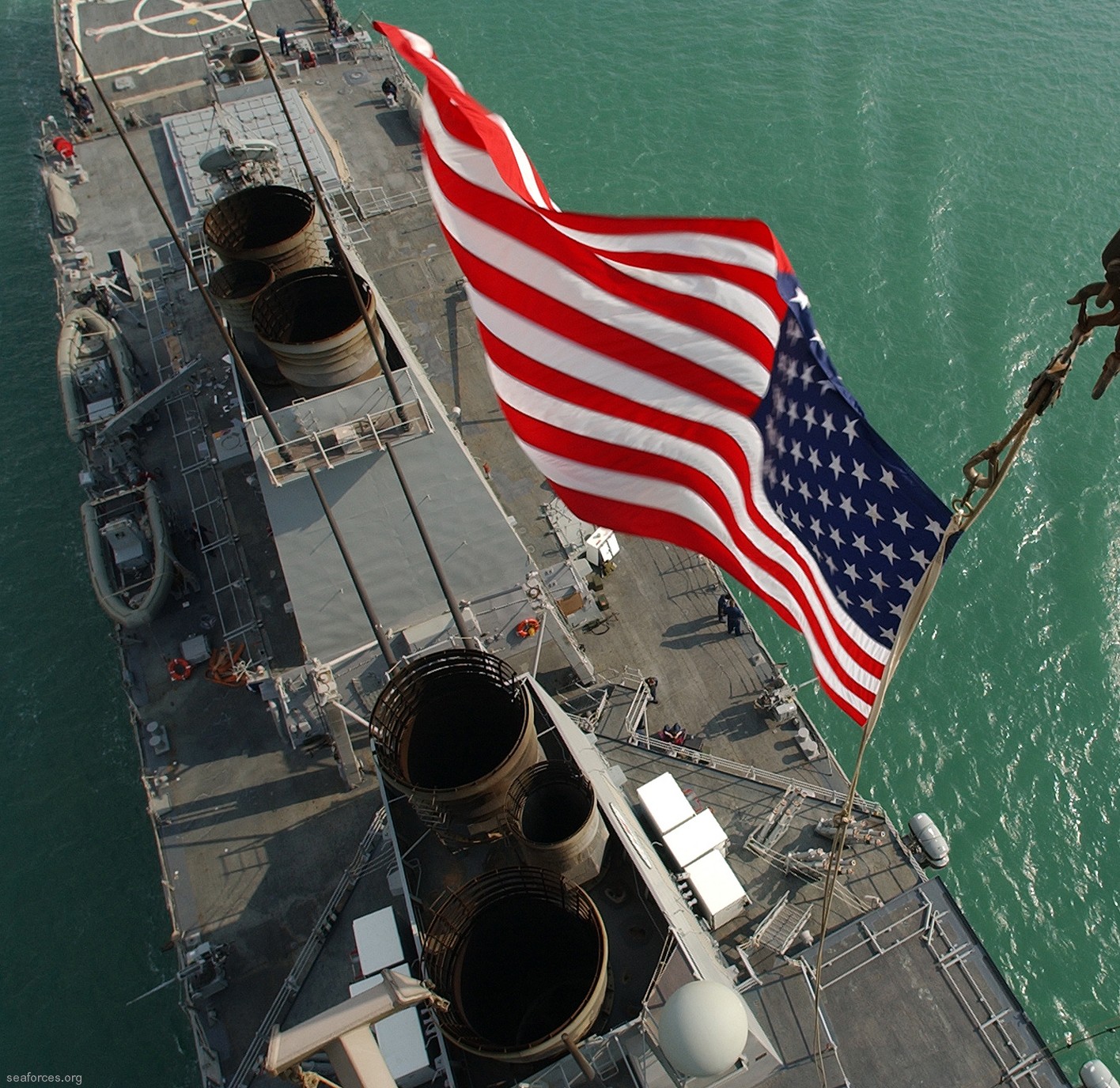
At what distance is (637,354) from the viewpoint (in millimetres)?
15703

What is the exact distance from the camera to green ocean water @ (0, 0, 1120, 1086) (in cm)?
2988

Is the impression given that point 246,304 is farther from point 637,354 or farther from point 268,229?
point 637,354

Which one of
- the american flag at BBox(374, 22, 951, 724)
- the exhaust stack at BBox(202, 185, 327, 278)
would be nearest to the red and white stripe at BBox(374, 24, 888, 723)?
the american flag at BBox(374, 22, 951, 724)

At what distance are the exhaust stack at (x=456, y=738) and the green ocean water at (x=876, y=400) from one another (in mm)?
16361

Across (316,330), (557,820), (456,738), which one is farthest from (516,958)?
(316,330)

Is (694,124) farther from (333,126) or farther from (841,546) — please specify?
(841,546)

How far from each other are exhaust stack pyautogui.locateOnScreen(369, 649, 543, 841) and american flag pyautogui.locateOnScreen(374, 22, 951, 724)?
499cm

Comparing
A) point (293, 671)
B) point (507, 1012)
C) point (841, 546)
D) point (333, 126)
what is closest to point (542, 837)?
point (507, 1012)

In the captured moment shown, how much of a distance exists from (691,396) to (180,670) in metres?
22.0

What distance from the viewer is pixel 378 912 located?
21.7 m

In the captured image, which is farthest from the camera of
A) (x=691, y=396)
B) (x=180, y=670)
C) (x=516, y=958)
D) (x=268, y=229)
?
(x=268, y=229)

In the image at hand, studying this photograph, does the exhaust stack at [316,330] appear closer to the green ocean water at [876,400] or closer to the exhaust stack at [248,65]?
the green ocean water at [876,400]

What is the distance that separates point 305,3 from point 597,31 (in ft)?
66.4

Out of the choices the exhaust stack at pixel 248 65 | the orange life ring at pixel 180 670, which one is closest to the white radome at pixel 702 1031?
the orange life ring at pixel 180 670
